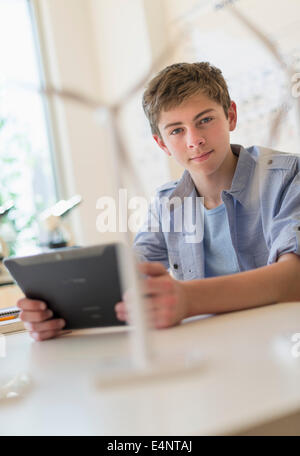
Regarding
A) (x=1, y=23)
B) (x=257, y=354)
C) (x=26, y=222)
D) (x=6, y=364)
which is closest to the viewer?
(x=257, y=354)

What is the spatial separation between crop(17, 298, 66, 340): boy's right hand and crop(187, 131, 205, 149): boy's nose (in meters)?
0.30

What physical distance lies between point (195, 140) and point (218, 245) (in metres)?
0.23

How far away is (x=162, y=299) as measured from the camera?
57cm

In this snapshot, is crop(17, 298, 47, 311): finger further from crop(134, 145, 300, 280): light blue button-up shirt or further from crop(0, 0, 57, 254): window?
crop(0, 0, 57, 254): window

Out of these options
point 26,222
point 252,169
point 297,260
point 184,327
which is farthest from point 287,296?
point 26,222

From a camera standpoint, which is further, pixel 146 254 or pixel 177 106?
pixel 146 254

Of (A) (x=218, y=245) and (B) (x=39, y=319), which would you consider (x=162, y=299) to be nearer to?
(B) (x=39, y=319)

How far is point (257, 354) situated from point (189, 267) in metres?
0.47

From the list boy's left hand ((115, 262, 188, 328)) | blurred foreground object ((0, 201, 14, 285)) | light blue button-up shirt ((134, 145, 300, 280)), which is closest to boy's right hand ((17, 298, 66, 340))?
boy's left hand ((115, 262, 188, 328))

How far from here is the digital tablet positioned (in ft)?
1.84

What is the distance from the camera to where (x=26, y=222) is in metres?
1.83

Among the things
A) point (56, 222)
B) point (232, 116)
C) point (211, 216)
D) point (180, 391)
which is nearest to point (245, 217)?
point (211, 216)
